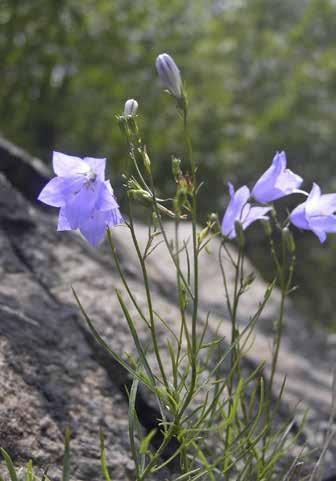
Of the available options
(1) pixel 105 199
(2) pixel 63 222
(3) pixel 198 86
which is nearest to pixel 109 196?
(1) pixel 105 199

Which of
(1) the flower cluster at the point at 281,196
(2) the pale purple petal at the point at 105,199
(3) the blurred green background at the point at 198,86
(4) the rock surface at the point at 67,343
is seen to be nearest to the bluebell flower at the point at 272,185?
(1) the flower cluster at the point at 281,196

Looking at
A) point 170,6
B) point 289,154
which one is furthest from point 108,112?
point 289,154

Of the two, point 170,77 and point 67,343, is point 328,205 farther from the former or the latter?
point 67,343

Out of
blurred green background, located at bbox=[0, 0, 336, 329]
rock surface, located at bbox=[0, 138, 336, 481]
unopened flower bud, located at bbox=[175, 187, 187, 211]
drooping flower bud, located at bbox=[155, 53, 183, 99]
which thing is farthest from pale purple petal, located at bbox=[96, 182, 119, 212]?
blurred green background, located at bbox=[0, 0, 336, 329]

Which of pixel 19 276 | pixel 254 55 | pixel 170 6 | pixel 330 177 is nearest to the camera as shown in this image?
pixel 19 276

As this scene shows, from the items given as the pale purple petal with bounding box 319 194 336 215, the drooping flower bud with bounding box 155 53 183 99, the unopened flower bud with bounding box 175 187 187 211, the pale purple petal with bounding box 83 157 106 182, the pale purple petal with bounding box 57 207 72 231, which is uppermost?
the drooping flower bud with bounding box 155 53 183 99

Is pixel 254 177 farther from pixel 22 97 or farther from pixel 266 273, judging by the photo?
pixel 22 97

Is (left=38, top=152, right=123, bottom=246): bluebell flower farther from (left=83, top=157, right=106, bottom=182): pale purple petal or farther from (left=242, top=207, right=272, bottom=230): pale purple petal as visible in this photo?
(left=242, top=207, right=272, bottom=230): pale purple petal

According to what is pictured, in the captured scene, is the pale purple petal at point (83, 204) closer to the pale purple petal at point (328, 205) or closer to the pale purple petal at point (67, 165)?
the pale purple petal at point (67, 165)
